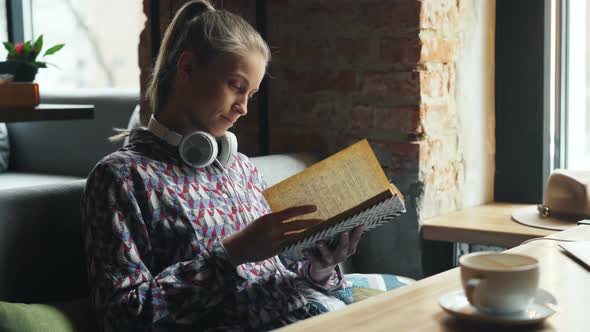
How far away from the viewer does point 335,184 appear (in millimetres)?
1236

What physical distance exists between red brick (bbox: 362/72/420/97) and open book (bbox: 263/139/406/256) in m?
0.73

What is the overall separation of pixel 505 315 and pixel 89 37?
3597mm

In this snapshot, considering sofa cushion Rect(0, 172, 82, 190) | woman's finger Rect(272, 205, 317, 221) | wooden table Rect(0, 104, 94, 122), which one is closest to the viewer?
woman's finger Rect(272, 205, 317, 221)

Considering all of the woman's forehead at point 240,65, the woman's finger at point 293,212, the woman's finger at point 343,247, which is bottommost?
the woman's finger at point 343,247

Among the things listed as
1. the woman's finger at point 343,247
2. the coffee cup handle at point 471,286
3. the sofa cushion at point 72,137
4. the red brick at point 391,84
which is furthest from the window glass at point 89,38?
the coffee cup handle at point 471,286

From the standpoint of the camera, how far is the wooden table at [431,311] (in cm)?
78

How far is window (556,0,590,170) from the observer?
2158 millimetres

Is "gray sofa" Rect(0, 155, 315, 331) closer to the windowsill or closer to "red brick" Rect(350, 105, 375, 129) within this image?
"red brick" Rect(350, 105, 375, 129)

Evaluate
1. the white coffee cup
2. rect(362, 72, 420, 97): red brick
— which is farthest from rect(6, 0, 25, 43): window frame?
the white coffee cup

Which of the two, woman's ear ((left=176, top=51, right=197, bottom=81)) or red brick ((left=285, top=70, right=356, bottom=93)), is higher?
woman's ear ((left=176, top=51, right=197, bottom=81))

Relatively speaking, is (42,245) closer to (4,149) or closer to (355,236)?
(355,236)

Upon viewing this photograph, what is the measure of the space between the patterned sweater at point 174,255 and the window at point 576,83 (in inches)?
41.5

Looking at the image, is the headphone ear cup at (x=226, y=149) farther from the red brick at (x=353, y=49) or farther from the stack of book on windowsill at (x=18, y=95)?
the stack of book on windowsill at (x=18, y=95)

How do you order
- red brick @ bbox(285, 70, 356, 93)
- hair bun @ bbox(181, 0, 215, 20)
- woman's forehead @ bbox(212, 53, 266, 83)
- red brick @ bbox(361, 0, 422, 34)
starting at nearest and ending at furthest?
woman's forehead @ bbox(212, 53, 266, 83) < hair bun @ bbox(181, 0, 215, 20) < red brick @ bbox(361, 0, 422, 34) < red brick @ bbox(285, 70, 356, 93)
